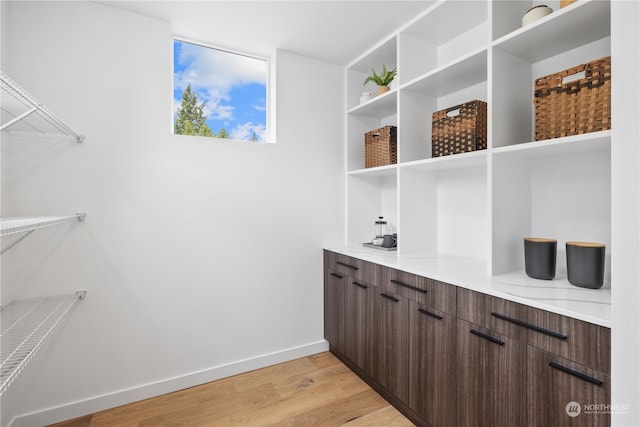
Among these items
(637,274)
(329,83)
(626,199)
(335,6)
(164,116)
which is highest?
(335,6)

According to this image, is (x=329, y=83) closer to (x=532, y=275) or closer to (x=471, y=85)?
(x=471, y=85)

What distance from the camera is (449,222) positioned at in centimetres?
229

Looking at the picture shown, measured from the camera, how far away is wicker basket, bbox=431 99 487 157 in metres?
1.75

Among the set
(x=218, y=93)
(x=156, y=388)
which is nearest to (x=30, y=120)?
(x=218, y=93)

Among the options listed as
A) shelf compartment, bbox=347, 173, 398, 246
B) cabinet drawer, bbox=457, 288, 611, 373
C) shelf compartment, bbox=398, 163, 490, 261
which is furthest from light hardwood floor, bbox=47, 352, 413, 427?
shelf compartment, bbox=347, 173, 398, 246

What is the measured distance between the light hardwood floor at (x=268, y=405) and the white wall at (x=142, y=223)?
107 mm

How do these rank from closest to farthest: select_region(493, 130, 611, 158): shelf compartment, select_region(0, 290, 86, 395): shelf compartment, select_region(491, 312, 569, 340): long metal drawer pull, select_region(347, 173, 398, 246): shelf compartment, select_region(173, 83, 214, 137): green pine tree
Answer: select_region(491, 312, 569, 340): long metal drawer pull < select_region(493, 130, 611, 158): shelf compartment < select_region(0, 290, 86, 395): shelf compartment < select_region(173, 83, 214, 137): green pine tree < select_region(347, 173, 398, 246): shelf compartment

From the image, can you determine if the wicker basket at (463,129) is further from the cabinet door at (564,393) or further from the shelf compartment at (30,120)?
the shelf compartment at (30,120)

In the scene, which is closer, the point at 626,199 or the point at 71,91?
the point at 626,199

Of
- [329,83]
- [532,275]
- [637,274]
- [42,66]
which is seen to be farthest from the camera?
[329,83]

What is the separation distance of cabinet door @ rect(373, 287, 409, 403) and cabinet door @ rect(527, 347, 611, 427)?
690 millimetres

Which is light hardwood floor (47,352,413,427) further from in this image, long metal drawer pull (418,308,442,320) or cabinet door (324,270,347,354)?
long metal drawer pull (418,308,442,320)

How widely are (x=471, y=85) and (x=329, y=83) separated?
120 centimetres

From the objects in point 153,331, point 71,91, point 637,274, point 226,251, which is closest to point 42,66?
point 71,91
